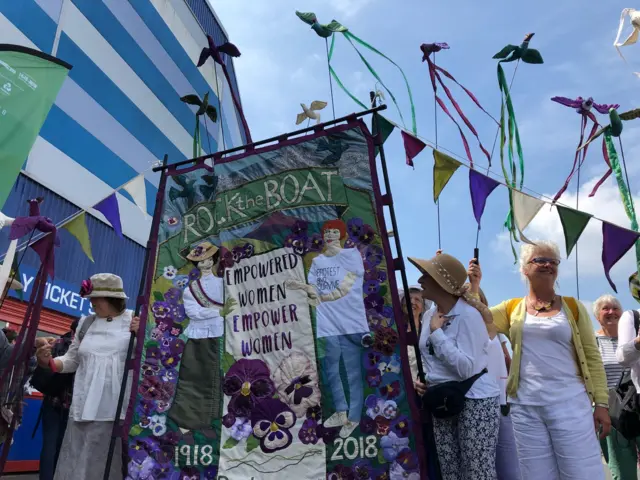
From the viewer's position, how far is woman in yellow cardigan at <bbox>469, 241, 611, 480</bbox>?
2.49 m

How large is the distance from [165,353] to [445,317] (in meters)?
1.82

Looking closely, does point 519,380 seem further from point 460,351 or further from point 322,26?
point 322,26

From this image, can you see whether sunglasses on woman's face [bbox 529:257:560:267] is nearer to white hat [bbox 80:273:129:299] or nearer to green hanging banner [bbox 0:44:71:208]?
white hat [bbox 80:273:129:299]

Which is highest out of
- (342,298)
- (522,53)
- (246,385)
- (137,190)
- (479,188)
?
(522,53)

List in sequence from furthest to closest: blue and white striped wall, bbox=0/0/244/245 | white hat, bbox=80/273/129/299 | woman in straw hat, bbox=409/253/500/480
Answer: blue and white striped wall, bbox=0/0/244/245 < white hat, bbox=80/273/129/299 < woman in straw hat, bbox=409/253/500/480

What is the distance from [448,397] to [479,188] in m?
1.49

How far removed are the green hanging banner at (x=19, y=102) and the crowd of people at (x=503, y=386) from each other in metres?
1.64

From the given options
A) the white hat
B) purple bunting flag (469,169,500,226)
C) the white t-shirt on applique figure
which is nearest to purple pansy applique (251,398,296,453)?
the white t-shirt on applique figure

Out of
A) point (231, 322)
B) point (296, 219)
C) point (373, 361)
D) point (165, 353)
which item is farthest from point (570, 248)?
point (165, 353)

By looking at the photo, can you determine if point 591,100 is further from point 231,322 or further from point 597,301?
point 231,322

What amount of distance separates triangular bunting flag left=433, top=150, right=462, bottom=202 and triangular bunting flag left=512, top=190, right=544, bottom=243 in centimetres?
43

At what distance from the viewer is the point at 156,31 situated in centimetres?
1226

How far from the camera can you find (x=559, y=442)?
98.5 inches

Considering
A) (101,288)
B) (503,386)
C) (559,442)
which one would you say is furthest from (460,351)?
(101,288)
